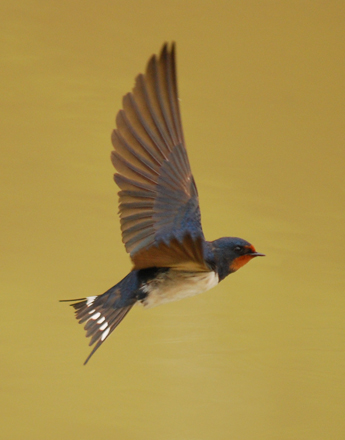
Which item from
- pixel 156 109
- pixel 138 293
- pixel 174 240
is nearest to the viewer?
pixel 174 240

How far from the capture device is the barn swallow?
0.73 m

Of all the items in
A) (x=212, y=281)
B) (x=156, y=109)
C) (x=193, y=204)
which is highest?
(x=156, y=109)

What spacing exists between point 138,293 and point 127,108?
257 mm

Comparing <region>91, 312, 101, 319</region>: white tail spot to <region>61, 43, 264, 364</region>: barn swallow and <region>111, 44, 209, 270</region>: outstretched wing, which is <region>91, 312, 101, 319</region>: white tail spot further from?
<region>111, 44, 209, 270</region>: outstretched wing

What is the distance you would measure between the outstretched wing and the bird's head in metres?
0.05

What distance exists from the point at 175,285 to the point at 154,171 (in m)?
0.15

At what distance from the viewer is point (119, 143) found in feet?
2.56

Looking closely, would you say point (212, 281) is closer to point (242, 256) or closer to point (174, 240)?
point (242, 256)

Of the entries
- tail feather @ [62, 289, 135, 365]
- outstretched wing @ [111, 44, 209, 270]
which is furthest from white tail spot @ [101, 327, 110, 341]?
outstretched wing @ [111, 44, 209, 270]

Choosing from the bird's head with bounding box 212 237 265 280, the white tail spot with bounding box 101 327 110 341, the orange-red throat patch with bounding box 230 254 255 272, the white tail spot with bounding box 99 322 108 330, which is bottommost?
the white tail spot with bounding box 101 327 110 341

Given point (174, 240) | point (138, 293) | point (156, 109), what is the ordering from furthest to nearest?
point (138, 293)
point (156, 109)
point (174, 240)

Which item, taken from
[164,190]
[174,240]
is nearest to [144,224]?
[164,190]

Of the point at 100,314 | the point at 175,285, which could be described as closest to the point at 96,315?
the point at 100,314

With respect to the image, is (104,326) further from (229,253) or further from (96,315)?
(229,253)
